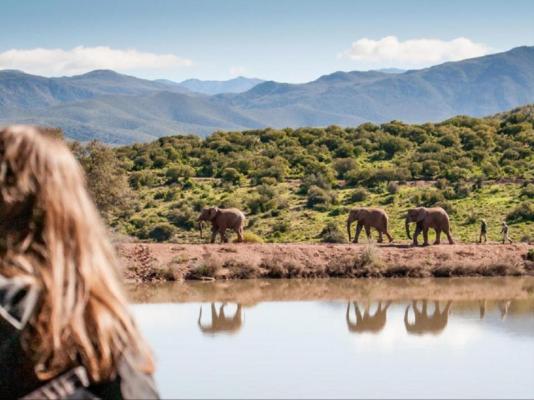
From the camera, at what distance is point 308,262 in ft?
91.7

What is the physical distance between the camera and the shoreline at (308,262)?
27.2 m

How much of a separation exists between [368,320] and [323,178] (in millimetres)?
19587

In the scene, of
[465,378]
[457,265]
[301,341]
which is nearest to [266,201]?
[457,265]

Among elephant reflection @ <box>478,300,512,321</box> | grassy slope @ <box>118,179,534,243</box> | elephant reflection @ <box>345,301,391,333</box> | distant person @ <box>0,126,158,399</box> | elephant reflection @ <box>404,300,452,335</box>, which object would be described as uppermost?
distant person @ <box>0,126,158,399</box>

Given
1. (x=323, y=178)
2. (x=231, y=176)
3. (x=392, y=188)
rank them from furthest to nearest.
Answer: (x=231, y=176)
(x=323, y=178)
(x=392, y=188)

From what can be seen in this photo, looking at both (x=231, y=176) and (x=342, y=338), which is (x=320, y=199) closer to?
(x=231, y=176)

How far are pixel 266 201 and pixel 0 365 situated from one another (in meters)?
34.4

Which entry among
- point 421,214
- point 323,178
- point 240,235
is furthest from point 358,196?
point 240,235

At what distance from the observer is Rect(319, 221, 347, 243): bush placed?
104 feet

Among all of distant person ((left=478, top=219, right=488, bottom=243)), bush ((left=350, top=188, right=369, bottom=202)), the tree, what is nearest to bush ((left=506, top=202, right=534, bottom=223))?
distant person ((left=478, top=219, right=488, bottom=243))

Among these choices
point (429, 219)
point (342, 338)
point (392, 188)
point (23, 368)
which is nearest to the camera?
point (23, 368)

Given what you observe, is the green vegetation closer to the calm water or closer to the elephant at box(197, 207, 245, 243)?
the elephant at box(197, 207, 245, 243)

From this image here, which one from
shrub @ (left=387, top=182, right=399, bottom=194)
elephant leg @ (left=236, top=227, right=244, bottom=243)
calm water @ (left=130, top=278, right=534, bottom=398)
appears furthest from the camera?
shrub @ (left=387, top=182, right=399, bottom=194)

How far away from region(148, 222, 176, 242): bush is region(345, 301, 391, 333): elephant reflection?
12277 millimetres
